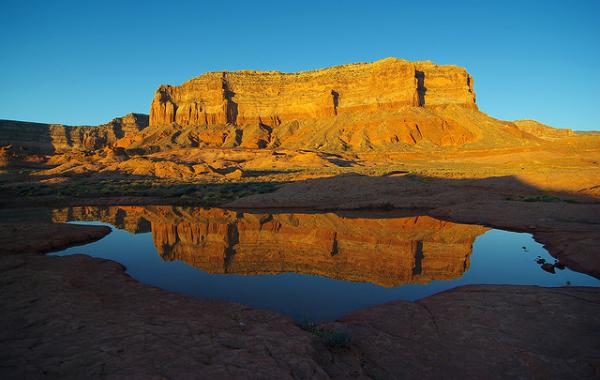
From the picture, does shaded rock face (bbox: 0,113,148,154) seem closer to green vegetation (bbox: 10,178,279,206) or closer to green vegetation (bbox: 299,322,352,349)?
green vegetation (bbox: 10,178,279,206)

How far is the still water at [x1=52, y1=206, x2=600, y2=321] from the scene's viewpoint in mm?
8789

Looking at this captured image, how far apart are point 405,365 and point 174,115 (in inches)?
4846

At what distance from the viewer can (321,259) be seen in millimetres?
11750

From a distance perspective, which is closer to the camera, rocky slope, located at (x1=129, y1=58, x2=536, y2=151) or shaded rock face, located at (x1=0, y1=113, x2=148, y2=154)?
rocky slope, located at (x1=129, y1=58, x2=536, y2=151)

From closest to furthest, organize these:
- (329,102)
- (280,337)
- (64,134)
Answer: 1. (280,337)
2. (329,102)
3. (64,134)

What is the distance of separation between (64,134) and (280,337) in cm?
15594

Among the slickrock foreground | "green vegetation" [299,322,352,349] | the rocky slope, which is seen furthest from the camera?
the rocky slope

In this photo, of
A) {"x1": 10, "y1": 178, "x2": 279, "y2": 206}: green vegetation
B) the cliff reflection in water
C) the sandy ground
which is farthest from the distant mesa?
the sandy ground

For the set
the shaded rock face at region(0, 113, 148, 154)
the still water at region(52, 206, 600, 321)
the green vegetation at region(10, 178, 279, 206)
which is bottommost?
the still water at region(52, 206, 600, 321)

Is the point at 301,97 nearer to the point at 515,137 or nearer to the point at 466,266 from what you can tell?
the point at 515,137

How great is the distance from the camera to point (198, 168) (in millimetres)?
51188

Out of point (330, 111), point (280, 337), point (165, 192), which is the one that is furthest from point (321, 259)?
point (330, 111)

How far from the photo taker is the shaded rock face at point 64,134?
114 meters

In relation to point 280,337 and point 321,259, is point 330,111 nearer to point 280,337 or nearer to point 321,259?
point 321,259
